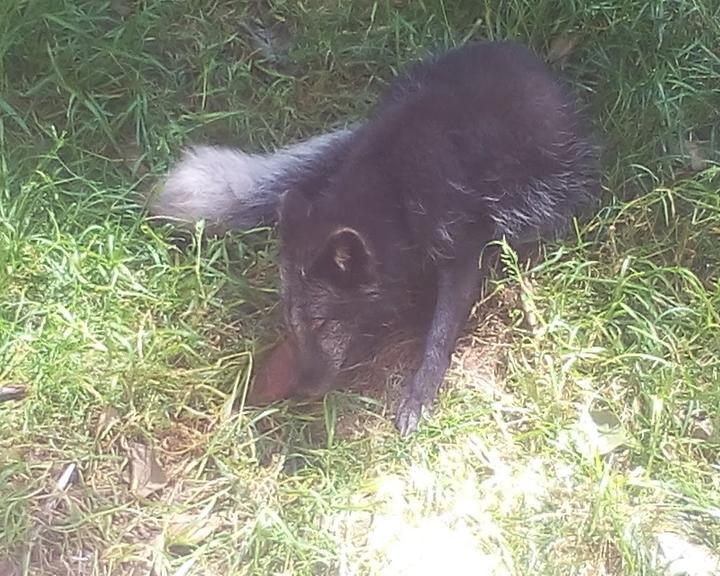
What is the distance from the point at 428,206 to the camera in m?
2.96

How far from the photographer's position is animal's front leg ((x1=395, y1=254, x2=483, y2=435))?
9.36ft

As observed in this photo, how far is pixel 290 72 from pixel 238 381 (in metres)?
1.11

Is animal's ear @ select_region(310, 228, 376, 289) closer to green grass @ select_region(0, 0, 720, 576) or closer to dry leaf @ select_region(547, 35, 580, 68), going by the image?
green grass @ select_region(0, 0, 720, 576)

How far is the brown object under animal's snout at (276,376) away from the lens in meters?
2.89

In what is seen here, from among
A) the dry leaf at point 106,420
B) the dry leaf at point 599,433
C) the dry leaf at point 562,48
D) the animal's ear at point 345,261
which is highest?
the dry leaf at point 562,48

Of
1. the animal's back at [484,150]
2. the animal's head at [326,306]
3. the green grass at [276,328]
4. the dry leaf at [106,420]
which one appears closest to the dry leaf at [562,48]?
the green grass at [276,328]

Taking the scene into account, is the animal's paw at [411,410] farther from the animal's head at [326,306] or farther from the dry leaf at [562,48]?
the dry leaf at [562,48]

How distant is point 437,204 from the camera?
2.97m

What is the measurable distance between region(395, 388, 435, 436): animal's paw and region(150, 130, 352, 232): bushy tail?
70 centimetres

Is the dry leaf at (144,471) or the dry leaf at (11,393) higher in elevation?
the dry leaf at (11,393)

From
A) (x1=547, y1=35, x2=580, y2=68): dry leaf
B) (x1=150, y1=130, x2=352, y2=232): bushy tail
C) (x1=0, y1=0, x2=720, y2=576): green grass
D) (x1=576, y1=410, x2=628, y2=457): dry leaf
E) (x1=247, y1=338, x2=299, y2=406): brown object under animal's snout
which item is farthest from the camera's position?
(x1=547, y1=35, x2=580, y2=68): dry leaf

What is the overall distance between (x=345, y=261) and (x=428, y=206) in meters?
0.30

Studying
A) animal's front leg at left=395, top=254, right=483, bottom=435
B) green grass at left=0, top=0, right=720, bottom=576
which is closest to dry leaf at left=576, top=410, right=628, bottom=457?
green grass at left=0, top=0, right=720, bottom=576

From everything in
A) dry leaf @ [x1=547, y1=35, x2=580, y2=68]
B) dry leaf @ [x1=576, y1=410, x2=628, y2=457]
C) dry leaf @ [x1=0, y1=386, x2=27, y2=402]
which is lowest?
dry leaf @ [x1=0, y1=386, x2=27, y2=402]
